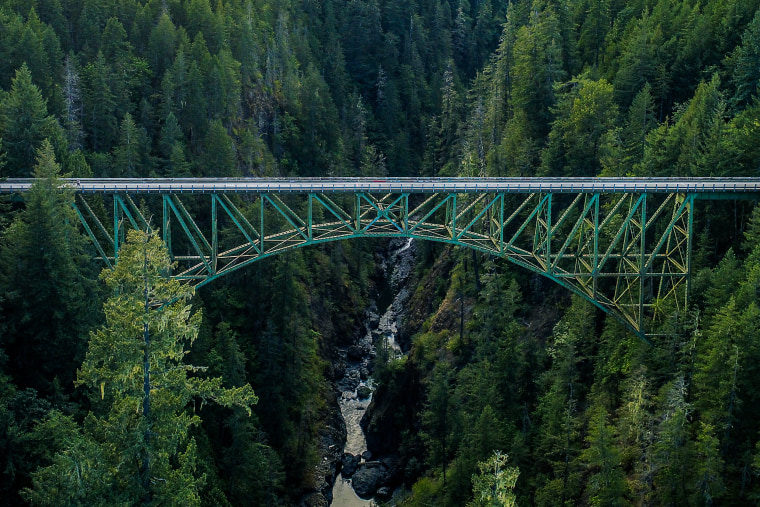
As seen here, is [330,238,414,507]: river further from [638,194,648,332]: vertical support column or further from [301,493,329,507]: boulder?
[638,194,648,332]: vertical support column

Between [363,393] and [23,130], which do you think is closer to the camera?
[23,130]

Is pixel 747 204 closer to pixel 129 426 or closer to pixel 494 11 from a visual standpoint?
pixel 129 426

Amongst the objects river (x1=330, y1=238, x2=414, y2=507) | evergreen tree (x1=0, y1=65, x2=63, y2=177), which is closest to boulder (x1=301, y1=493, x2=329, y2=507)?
river (x1=330, y1=238, x2=414, y2=507)

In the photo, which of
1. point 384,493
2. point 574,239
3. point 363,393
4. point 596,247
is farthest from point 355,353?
point 596,247

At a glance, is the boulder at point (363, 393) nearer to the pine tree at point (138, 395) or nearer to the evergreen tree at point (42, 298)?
the evergreen tree at point (42, 298)

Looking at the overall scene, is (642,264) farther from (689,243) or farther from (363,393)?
(363,393)
